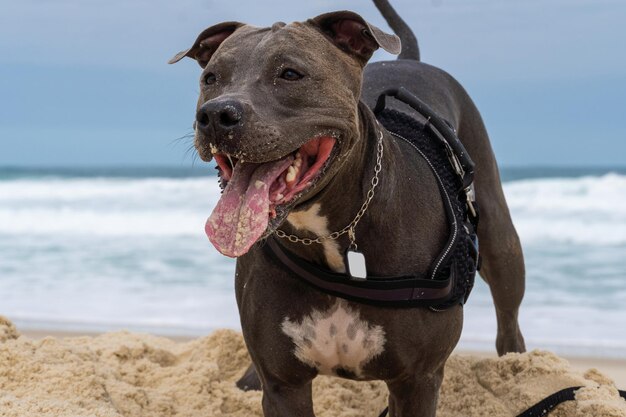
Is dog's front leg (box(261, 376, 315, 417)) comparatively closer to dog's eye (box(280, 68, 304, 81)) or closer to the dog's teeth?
the dog's teeth

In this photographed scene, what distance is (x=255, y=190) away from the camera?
2.50m

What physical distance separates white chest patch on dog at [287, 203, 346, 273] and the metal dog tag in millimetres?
26

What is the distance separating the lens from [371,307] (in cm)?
289

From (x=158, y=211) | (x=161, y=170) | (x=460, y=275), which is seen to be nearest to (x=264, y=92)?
(x=460, y=275)

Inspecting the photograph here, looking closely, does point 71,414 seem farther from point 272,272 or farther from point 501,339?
point 501,339

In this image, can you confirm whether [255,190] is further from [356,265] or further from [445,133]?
[445,133]

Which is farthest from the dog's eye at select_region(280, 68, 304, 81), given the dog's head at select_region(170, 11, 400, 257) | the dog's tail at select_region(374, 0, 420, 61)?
the dog's tail at select_region(374, 0, 420, 61)

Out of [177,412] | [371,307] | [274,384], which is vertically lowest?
[177,412]

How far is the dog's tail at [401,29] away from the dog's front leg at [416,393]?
6.30ft

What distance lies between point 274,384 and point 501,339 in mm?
1732

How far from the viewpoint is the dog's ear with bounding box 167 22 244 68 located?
10.1 ft

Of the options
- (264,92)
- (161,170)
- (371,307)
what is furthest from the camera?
(161,170)

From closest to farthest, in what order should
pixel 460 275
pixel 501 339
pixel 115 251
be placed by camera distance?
pixel 460 275
pixel 501 339
pixel 115 251

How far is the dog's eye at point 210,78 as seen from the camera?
2.76 metres
